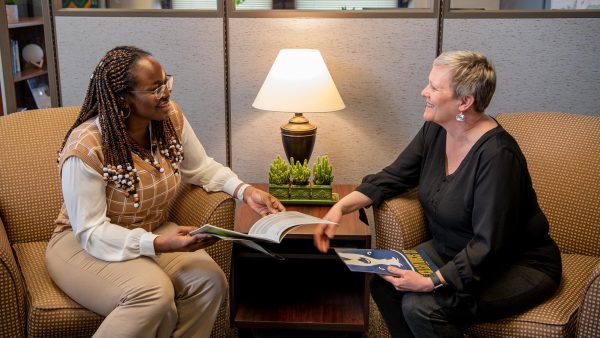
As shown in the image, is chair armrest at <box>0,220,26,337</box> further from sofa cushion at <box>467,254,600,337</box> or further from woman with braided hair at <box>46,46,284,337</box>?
sofa cushion at <box>467,254,600,337</box>

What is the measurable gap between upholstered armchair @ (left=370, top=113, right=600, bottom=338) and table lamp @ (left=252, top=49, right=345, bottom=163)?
1.71ft

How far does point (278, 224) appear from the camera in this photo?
195 centimetres

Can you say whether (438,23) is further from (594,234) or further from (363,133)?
(594,234)

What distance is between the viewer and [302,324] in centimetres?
231

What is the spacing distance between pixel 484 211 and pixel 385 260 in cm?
32

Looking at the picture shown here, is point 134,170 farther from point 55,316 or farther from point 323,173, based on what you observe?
point 323,173

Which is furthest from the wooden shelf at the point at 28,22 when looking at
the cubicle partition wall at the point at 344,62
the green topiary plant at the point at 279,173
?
the green topiary plant at the point at 279,173

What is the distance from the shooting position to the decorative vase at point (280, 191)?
2467 mm

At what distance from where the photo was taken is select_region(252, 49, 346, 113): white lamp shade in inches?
97.0

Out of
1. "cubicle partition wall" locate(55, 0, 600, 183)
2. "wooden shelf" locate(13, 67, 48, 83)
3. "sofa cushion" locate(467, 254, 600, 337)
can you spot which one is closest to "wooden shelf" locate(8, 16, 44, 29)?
"wooden shelf" locate(13, 67, 48, 83)

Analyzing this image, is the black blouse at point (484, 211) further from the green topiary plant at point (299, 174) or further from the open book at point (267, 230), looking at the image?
the green topiary plant at point (299, 174)

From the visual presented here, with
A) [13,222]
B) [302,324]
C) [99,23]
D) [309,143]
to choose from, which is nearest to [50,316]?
[13,222]

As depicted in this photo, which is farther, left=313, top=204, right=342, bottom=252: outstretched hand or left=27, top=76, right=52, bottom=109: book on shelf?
left=27, top=76, right=52, bottom=109: book on shelf

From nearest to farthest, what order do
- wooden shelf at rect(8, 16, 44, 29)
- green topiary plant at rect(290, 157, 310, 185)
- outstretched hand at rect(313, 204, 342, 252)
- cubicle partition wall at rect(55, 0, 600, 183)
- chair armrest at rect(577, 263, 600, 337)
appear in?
chair armrest at rect(577, 263, 600, 337), outstretched hand at rect(313, 204, 342, 252), green topiary plant at rect(290, 157, 310, 185), cubicle partition wall at rect(55, 0, 600, 183), wooden shelf at rect(8, 16, 44, 29)
